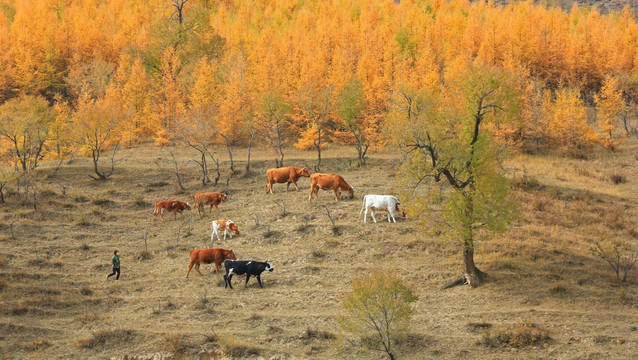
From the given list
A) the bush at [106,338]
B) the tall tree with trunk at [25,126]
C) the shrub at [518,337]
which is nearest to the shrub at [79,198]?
the tall tree with trunk at [25,126]

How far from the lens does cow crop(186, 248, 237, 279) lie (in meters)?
26.0

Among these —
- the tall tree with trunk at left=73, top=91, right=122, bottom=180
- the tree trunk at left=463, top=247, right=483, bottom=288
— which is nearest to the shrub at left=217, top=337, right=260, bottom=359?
the tree trunk at left=463, top=247, right=483, bottom=288

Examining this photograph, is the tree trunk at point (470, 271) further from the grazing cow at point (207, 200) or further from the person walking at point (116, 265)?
the grazing cow at point (207, 200)

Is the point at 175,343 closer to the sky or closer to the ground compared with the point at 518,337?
closer to the ground

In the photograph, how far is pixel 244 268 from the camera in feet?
80.9

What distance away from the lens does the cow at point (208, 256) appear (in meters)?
26.0

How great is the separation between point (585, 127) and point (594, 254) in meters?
34.1

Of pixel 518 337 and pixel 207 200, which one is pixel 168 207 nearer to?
pixel 207 200

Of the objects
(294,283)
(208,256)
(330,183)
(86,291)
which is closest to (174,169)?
(330,183)

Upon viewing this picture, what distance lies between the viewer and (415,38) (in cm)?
8138

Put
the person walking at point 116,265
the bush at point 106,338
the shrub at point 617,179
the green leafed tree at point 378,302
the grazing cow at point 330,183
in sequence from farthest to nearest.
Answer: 1. the shrub at point 617,179
2. the grazing cow at point 330,183
3. the person walking at point 116,265
4. the bush at point 106,338
5. the green leafed tree at point 378,302

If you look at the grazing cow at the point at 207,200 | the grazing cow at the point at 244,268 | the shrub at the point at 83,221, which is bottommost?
the grazing cow at the point at 244,268

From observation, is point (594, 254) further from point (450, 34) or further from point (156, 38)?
point (450, 34)

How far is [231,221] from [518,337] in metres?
17.2
